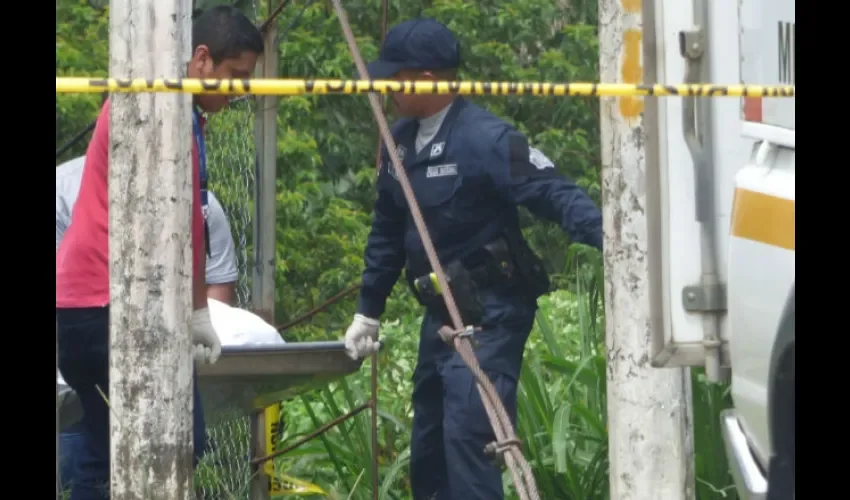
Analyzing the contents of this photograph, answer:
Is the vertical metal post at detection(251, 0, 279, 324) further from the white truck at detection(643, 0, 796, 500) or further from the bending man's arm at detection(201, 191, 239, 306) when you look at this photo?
the white truck at detection(643, 0, 796, 500)

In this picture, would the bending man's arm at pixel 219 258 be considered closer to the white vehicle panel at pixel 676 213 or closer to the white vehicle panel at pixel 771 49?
the white vehicle panel at pixel 676 213

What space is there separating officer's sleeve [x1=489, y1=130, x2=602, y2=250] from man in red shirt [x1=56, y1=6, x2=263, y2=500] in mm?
857

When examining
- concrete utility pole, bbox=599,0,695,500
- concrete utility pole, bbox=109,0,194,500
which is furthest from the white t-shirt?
concrete utility pole, bbox=599,0,695,500

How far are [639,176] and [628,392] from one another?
0.56 meters

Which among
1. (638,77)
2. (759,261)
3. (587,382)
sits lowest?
(587,382)

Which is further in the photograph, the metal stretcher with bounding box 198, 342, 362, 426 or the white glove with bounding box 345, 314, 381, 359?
the white glove with bounding box 345, 314, 381, 359

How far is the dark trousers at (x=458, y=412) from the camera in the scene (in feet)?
16.7

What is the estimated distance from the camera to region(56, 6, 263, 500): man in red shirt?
15.2 ft

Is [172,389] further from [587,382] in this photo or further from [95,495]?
[587,382]

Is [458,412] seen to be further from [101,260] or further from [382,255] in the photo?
[101,260]

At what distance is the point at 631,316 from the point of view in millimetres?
4129

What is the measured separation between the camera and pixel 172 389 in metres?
4.00

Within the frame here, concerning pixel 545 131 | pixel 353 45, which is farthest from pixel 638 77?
pixel 545 131

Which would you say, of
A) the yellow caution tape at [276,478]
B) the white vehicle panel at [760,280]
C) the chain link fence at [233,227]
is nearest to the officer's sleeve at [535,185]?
the chain link fence at [233,227]
